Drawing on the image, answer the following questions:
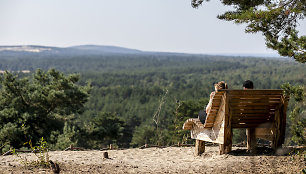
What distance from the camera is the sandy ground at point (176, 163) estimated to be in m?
4.83

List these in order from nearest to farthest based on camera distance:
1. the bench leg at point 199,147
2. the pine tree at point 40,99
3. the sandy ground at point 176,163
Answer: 1. the sandy ground at point 176,163
2. the bench leg at point 199,147
3. the pine tree at point 40,99

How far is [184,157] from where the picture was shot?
659 centimetres

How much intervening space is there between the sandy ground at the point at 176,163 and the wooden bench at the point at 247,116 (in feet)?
0.99

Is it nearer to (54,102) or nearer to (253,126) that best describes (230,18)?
(253,126)

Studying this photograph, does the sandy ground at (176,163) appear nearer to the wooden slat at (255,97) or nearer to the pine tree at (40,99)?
the wooden slat at (255,97)

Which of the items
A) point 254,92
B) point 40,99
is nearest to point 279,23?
point 254,92

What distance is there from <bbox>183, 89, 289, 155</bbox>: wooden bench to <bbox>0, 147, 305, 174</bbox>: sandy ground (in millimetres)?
302

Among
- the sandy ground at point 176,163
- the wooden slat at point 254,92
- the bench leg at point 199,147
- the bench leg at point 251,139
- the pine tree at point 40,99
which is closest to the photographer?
the sandy ground at point 176,163

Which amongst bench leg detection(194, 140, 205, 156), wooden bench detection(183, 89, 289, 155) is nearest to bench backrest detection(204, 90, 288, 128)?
wooden bench detection(183, 89, 289, 155)

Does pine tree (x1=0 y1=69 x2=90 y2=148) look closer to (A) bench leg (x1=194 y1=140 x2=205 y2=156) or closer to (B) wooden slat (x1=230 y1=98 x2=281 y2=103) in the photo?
(A) bench leg (x1=194 y1=140 x2=205 y2=156)

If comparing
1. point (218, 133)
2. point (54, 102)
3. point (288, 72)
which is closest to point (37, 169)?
point (218, 133)

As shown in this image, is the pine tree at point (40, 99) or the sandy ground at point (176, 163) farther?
the pine tree at point (40, 99)

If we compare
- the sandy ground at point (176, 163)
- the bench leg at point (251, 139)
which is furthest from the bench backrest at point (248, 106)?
the sandy ground at point (176, 163)

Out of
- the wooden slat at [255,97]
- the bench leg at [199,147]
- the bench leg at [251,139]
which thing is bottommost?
the bench leg at [199,147]
